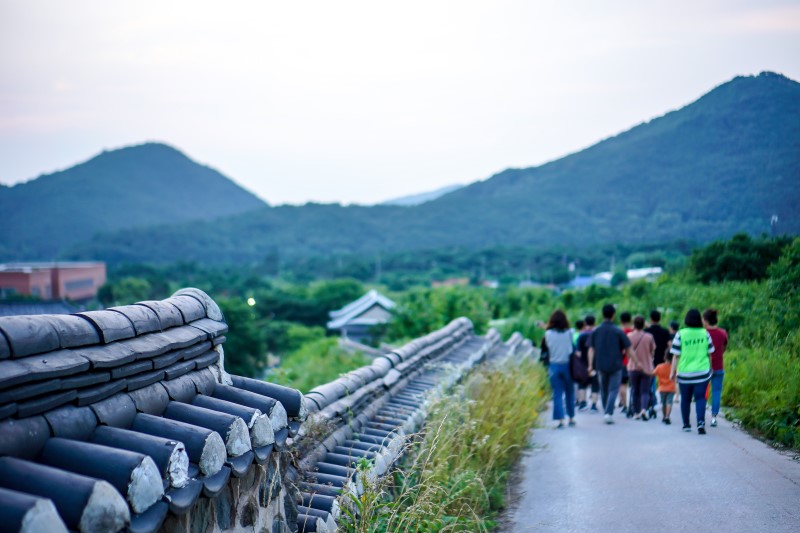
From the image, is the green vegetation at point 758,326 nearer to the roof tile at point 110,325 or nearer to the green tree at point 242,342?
the roof tile at point 110,325

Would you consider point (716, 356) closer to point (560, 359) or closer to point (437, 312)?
point (560, 359)

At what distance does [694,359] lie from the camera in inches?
360

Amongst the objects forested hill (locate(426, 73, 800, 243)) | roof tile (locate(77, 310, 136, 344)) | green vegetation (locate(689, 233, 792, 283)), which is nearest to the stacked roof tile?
roof tile (locate(77, 310, 136, 344))

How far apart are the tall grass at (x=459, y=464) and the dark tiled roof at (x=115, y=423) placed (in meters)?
1.19

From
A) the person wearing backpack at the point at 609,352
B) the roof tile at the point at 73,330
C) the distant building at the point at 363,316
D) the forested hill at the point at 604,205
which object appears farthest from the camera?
the distant building at the point at 363,316

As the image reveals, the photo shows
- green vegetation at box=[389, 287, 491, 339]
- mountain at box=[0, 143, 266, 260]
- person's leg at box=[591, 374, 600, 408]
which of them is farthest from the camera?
mountain at box=[0, 143, 266, 260]

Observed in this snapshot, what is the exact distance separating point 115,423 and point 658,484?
583 centimetres

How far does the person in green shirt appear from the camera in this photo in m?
9.10

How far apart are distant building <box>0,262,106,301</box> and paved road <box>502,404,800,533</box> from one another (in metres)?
21.9

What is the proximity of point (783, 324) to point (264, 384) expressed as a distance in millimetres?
9068

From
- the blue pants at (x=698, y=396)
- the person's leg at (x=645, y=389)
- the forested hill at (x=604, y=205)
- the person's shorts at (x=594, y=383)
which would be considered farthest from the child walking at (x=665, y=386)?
the forested hill at (x=604, y=205)

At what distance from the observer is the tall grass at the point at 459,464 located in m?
4.86

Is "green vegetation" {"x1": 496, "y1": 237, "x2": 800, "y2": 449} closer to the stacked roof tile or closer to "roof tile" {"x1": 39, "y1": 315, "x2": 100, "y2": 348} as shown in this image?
the stacked roof tile

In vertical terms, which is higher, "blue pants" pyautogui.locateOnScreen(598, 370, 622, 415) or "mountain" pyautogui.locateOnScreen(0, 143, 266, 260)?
"mountain" pyautogui.locateOnScreen(0, 143, 266, 260)
